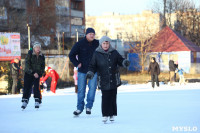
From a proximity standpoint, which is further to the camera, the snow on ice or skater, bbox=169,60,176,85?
skater, bbox=169,60,176,85

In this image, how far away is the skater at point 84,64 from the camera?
9047mm

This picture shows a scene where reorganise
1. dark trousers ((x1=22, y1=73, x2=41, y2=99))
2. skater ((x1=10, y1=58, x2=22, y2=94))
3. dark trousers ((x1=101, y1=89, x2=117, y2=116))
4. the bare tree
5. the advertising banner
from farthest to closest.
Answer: the bare tree < the advertising banner < skater ((x1=10, y1=58, x2=22, y2=94)) < dark trousers ((x1=22, y1=73, x2=41, y2=99)) < dark trousers ((x1=101, y1=89, x2=117, y2=116))

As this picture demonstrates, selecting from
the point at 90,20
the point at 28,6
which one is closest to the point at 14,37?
A: the point at 28,6

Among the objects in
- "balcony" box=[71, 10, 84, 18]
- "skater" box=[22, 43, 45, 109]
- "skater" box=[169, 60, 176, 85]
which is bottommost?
"skater" box=[169, 60, 176, 85]

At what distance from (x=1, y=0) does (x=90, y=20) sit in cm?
11979

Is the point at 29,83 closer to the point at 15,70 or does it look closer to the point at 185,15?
the point at 15,70

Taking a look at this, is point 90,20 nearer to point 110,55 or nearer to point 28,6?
point 28,6

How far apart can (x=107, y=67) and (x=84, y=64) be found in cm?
122

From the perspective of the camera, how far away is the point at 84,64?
9.09m

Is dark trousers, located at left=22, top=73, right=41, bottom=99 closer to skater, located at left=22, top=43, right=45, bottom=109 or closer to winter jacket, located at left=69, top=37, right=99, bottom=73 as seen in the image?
skater, located at left=22, top=43, right=45, bottom=109

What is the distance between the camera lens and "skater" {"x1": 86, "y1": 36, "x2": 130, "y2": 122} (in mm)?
7898

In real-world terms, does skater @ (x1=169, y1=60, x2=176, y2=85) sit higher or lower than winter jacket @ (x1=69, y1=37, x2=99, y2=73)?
lower

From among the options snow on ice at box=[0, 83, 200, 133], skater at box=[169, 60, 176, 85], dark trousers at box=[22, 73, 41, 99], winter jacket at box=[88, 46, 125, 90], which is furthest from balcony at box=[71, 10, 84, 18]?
winter jacket at box=[88, 46, 125, 90]

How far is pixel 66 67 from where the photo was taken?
24.1 metres
